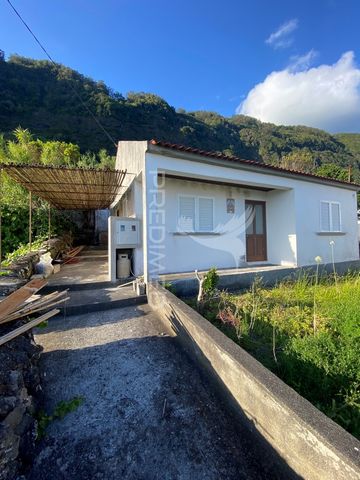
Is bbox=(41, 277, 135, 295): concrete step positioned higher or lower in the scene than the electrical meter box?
lower

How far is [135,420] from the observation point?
91.1 inches

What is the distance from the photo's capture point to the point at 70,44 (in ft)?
24.7

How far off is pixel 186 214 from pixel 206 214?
0.77 metres

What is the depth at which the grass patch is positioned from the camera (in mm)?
2183

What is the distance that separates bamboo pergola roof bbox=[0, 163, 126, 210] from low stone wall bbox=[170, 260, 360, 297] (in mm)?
3507

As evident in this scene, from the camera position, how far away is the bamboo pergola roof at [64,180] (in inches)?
238

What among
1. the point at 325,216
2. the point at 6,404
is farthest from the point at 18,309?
the point at 325,216

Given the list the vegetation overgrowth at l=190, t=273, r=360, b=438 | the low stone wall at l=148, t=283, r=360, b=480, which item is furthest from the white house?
the low stone wall at l=148, t=283, r=360, b=480

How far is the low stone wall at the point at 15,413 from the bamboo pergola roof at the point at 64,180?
4872mm

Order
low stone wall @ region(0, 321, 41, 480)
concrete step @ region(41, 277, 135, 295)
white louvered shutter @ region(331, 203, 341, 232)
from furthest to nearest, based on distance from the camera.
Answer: white louvered shutter @ region(331, 203, 341, 232)
concrete step @ region(41, 277, 135, 295)
low stone wall @ region(0, 321, 41, 480)

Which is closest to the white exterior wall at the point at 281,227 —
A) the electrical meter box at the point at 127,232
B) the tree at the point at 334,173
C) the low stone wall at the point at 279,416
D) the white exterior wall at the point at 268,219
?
the white exterior wall at the point at 268,219

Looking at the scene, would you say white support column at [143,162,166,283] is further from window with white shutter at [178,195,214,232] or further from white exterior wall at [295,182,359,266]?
white exterior wall at [295,182,359,266]

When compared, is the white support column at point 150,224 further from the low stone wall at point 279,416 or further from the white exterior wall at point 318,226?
the white exterior wall at point 318,226

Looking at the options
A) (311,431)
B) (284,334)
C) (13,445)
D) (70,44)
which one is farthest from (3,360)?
(70,44)
